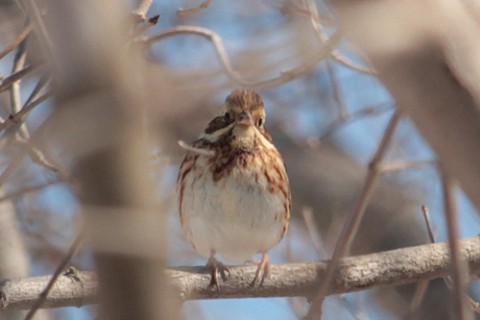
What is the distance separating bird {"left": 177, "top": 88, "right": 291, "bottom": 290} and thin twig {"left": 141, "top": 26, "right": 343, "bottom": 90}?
0.81 meters

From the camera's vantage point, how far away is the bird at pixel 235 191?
4438mm


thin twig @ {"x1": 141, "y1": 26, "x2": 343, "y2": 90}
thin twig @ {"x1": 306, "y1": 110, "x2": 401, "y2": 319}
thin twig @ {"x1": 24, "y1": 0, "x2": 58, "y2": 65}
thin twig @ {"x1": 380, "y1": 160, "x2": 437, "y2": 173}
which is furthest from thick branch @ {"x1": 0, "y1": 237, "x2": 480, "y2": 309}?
thin twig @ {"x1": 24, "y1": 0, "x2": 58, "y2": 65}

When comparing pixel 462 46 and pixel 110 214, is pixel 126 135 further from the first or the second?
pixel 462 46

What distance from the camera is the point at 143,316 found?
1193 mm

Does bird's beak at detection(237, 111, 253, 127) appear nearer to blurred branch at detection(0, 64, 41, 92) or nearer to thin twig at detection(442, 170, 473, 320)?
blurred branch at detection(0, 64, 41, 92)

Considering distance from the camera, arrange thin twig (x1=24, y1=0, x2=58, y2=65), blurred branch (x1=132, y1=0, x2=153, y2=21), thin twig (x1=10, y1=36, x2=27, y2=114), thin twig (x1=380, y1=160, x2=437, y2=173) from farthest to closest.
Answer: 1. thin twig (x1=10, y1=36, x2=27, y2=114)
2. blurred branch (x1=132, y1=0, x2=153, y2=21)
3. thin twig (x1=380, y1=160, x2=437, y2=173)
4. thin twig (x1=24, y1=0, x2=58, y2=65)

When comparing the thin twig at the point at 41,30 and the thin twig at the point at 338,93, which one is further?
the thin twig at the point at 338,93

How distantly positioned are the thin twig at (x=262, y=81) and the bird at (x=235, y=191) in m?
0.81

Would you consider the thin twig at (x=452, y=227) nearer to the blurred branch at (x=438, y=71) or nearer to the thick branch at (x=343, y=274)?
the blurred branch at (x=438, y=71)

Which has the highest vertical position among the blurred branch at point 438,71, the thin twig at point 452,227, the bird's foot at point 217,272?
the blurred branch at point 438,71

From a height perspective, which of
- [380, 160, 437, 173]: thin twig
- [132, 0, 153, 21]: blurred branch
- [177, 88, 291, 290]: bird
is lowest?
[177, 88, 291, 290]: bird

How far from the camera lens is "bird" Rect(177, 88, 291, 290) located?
444 cm

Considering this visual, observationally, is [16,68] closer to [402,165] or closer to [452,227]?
[402,165]

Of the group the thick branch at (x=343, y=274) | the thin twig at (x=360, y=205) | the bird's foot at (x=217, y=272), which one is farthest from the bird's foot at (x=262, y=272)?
the thin twig at (x=360, y=205)
